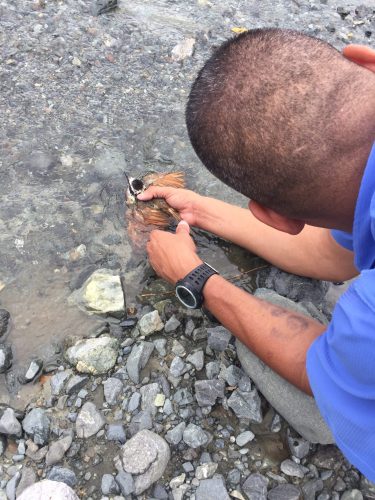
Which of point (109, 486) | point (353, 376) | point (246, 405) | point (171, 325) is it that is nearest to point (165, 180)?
point (171, 325)

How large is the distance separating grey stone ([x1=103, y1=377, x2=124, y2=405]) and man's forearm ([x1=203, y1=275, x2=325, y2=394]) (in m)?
0.57

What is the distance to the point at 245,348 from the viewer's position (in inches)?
99.4

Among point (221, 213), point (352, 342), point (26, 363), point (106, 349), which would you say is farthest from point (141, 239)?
point (352, 342)

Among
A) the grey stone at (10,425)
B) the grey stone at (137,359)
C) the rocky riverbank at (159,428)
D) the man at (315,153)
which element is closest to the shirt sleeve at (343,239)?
the rocky riverbank at (159,428)

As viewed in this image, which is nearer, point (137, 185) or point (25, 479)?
point (25, 479)

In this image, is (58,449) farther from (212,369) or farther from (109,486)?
(212,369)

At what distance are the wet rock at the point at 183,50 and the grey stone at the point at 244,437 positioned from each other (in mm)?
2906

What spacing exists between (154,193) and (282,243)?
31.5 inches

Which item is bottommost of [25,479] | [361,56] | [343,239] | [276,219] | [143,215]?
[25,479]

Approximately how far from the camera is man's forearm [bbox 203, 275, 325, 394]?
219 centimetres

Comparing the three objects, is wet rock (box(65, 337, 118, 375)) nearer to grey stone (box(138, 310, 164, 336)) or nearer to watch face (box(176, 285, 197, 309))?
grey stone (box(138, 310, 164, 336))

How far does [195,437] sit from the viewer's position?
7.59 ft

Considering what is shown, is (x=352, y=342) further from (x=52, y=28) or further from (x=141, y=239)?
(x=52, y=28)

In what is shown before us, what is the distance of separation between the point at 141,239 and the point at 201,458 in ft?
4.27
